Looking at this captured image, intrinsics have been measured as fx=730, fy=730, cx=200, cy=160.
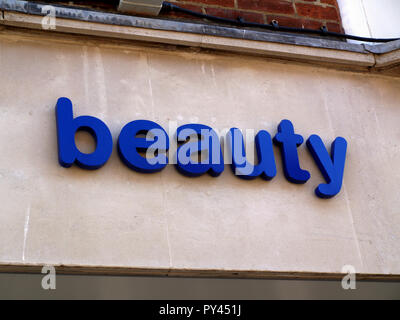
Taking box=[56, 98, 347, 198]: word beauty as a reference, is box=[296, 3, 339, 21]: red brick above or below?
above

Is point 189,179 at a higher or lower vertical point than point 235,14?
lower

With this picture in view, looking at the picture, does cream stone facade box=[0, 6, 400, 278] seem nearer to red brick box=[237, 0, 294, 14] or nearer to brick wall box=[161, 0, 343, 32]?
brick wall box=[161, 0, 343, 32]

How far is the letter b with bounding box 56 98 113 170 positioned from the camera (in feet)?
15.9

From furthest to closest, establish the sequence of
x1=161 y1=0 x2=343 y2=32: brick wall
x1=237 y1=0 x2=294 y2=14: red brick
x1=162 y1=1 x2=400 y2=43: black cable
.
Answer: x1=237 y1=0 x2=294 y2=14: red brick < x1=161 y1=0 x2=343 y2=32: brick wall < x1=162 y1=1 x2=400 y2=43: black cable

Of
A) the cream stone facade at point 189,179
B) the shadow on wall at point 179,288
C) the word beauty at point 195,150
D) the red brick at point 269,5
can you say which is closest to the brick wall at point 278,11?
the red brick at point 269,5

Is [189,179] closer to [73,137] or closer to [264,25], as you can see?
[73,137]

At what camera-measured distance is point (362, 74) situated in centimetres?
613

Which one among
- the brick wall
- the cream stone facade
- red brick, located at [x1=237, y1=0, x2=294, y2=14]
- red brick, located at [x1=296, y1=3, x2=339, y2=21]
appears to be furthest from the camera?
red brick, located at [x1=296, y1=3, x2=339, y2=21]

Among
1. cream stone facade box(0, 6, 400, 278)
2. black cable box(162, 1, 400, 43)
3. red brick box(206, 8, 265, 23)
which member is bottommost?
cream stone facade box(0, 6, 400, 278)

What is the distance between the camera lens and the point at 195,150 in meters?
5.22

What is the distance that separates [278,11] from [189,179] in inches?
74.3

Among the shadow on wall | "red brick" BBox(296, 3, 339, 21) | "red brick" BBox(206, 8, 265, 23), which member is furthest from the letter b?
"red brick" BBox(296, 3, 339, 21)

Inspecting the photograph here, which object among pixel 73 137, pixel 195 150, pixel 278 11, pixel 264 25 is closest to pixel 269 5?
pixel 278 11
